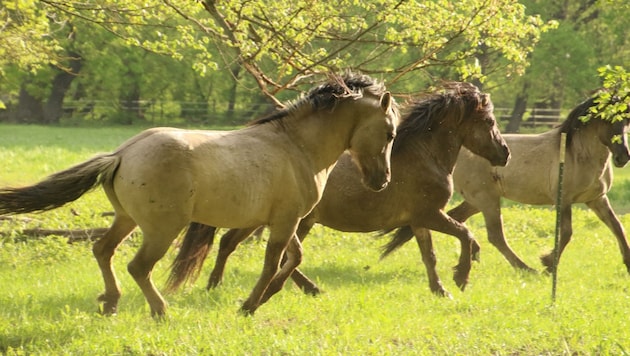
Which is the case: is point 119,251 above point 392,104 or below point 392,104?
below

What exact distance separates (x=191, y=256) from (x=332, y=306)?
62.9 inches

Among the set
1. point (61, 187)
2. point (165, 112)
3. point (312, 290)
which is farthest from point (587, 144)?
point (165, 112)

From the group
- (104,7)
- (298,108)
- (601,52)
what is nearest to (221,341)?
(298,108)

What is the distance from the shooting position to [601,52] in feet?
130

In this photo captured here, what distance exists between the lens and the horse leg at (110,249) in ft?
23.7

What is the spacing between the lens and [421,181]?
928 cm

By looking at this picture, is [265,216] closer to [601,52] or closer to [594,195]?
[594,195]

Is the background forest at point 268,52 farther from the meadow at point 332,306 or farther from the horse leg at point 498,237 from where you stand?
the meadow at point 332,306

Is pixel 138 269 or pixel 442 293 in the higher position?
pixel 138 269

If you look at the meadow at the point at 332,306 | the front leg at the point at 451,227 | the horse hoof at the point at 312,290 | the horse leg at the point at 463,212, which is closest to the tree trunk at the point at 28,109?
the meadow at the point at 332,306

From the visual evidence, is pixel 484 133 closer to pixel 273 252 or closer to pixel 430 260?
pixel 430 260

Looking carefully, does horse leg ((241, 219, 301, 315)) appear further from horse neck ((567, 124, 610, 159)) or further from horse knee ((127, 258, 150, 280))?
horse neck ((567, 124, 610, 159))

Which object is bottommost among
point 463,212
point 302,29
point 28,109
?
point 28,109

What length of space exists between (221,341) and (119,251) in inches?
205
